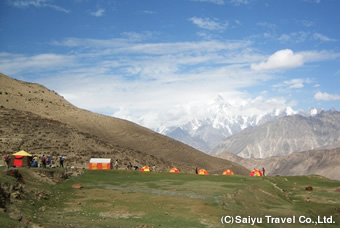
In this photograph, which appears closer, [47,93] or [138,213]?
[138,213]

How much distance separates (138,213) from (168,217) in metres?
→ 2.82

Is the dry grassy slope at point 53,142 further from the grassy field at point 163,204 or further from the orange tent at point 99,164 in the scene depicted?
the grassy field at point 163,204

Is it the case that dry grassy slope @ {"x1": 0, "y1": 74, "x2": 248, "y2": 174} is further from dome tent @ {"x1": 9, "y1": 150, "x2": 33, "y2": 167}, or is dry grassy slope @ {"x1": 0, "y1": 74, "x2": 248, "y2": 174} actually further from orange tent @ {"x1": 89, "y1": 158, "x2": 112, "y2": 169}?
dome tent @ {"x1": 9, "y1": 150, "x2": 33, "y2": 167}

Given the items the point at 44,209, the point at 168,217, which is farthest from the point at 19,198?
the point at 168,217

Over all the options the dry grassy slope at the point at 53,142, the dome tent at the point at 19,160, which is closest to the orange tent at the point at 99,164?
the dry grassy slope at the point at 53,142

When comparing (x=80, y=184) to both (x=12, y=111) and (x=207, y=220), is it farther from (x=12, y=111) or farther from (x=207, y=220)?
(x=12, y=111)

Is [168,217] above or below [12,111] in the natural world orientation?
below

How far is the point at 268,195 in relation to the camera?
47.1 metres

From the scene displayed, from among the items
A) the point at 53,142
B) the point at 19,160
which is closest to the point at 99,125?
the point at 53,142

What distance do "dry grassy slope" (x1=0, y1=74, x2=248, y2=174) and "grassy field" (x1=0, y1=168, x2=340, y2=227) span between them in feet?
258

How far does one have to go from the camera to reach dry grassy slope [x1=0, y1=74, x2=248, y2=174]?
434 feet

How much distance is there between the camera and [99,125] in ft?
481

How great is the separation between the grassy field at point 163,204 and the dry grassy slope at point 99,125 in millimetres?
78665

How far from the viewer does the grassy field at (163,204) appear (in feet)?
97.9
